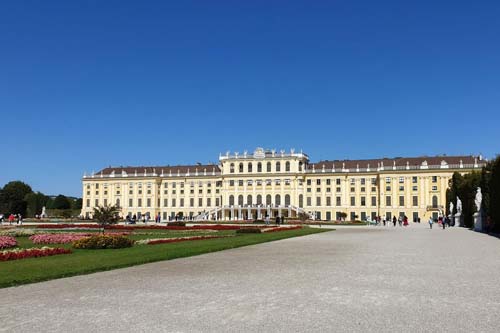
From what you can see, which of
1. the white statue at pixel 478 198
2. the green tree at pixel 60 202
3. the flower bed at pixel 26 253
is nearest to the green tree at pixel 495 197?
the white statue at pixel 478 198

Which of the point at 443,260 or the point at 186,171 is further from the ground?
the point at 186,171

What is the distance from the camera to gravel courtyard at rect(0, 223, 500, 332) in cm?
698

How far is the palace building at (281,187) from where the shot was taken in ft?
291

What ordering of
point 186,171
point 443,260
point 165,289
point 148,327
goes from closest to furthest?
point 148,327 → point 165,289 → point 443,260 → point 186,171

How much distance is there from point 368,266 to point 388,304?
543cm

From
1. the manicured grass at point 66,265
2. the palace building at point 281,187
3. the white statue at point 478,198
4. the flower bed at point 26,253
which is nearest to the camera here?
the manicured grass at point 66,265

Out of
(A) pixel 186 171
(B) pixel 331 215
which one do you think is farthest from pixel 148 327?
(A) pixel 186 171

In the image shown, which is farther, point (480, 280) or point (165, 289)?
point (480, 280)

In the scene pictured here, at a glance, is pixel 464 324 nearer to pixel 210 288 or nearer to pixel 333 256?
pixel 210 288

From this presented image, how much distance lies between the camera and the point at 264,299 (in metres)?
8.73

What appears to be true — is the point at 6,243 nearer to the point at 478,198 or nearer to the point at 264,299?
the point at 264,299

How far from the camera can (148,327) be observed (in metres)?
6.79

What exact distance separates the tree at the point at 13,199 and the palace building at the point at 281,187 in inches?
508

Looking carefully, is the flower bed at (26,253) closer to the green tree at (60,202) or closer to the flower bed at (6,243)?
the flower bed at (6,243)
